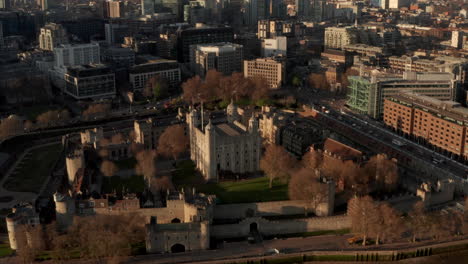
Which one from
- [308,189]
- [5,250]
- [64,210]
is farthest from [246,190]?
[5,250]

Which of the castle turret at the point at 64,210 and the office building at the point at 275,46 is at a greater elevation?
the office building at the point at 275,46

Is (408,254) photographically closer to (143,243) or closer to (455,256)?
(455,256)

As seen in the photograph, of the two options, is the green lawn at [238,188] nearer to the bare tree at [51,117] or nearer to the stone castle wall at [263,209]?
the stone castle wall at [263,209]

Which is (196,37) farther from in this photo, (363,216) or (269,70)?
(363,216)

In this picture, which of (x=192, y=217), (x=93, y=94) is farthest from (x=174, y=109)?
(x=192, y=217)

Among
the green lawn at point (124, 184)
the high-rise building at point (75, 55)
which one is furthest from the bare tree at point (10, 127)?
the high-rise building at point (75, 55)
